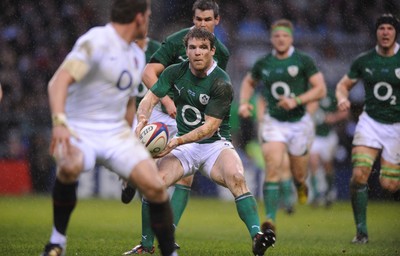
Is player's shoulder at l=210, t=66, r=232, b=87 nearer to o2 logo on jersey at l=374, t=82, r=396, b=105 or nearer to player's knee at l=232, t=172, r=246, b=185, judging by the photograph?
player's knee at l=232, t=172, r=246, b=185

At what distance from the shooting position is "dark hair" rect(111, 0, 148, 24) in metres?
6.76

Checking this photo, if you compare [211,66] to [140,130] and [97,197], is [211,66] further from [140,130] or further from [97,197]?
[97,197]

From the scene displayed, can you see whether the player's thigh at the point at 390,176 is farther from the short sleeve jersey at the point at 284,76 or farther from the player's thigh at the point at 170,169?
the player's thigh at the point at 170,169

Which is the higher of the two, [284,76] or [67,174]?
[284,76]

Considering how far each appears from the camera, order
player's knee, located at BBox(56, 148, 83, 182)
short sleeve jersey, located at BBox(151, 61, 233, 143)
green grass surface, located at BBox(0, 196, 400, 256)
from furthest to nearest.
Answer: green grass surface, located at BBox(0, 196, 400, 256) → short sleeve jersey, located at BBox(151, 61, 233, 143) → player's knee, located at BBox(56, 148, 83, 182)

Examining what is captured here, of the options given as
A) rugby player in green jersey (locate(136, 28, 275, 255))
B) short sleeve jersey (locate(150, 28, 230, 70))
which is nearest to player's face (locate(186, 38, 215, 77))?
rugby player in green jersey (locate(136, 28, 275, 255))

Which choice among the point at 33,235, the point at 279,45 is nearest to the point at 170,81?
the point at 33,235

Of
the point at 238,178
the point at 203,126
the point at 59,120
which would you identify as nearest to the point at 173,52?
the point at 203,126

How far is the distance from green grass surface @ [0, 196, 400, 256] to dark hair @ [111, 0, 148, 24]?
2878 mm

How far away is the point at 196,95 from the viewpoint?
8.65m

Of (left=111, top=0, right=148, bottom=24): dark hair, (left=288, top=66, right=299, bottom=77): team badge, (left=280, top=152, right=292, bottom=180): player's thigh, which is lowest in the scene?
(left=280, top=152, right=292, bottom=180): player's thigh

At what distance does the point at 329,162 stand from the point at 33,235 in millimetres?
9105

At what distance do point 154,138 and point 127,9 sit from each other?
178 centimetres

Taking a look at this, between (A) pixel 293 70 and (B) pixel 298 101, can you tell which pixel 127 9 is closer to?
(B) pixel 298 101
